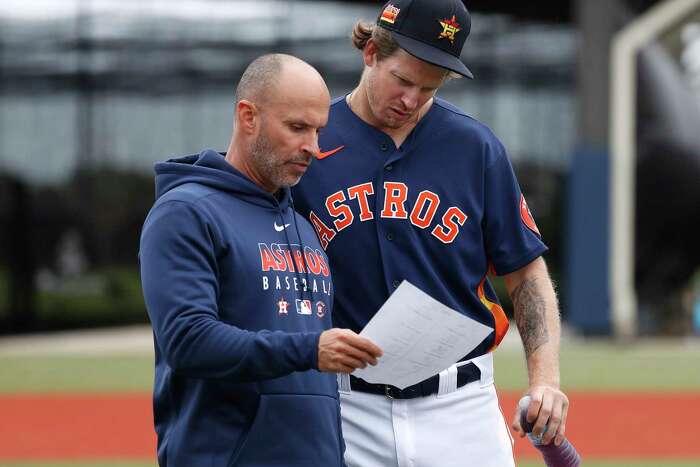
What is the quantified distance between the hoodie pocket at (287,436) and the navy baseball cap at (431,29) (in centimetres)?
107

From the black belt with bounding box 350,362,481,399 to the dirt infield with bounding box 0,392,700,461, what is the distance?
499cm

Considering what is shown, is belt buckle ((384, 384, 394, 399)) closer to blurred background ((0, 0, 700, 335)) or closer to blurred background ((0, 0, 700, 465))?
blurred background ((0, 0, 700, 465))

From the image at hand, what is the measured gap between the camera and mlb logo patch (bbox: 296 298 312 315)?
3.17 metres

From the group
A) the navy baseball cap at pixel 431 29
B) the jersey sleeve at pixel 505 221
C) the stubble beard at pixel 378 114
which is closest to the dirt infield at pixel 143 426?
the jersey sleeve at pixel 505 221

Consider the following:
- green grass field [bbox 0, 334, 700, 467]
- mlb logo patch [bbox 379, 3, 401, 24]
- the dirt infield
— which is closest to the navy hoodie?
mlb logo patch [bbox 379, 3, 401, 24]

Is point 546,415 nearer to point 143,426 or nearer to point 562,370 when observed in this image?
point 143,426

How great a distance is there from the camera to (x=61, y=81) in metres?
18.9

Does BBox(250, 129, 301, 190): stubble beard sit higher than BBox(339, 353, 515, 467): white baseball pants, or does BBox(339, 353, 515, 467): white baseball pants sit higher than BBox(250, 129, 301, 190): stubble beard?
BBox(250, 129, 301, 190): stubble beard

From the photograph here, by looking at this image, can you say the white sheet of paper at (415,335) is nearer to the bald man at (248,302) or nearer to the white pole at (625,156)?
the bald man at (248,302)

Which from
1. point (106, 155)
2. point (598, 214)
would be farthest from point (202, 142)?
point (598, 214)

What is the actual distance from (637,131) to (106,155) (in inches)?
308

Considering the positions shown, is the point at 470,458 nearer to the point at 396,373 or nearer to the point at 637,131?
the point at 396,373

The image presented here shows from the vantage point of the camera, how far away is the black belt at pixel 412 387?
3.77 m

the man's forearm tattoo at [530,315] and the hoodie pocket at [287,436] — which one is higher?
the man's forearm tattoo at [530,315]
